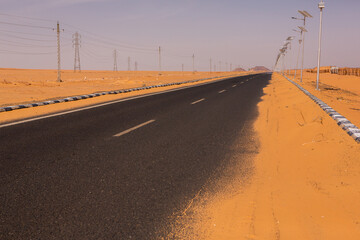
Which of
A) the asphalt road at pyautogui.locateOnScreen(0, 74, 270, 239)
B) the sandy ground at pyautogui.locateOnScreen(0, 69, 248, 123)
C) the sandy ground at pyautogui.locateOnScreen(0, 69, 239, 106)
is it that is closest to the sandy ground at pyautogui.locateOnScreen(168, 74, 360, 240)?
the asphalt road at pyautogui.locateOnScreen(0, 74, 270, 239)

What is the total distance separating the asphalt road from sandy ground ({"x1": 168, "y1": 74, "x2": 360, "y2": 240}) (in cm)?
32

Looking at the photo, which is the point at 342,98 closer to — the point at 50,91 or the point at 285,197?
the point at 285,197

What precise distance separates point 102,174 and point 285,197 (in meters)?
2.68

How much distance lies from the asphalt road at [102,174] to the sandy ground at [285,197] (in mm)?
320

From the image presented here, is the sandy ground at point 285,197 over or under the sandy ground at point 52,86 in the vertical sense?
under

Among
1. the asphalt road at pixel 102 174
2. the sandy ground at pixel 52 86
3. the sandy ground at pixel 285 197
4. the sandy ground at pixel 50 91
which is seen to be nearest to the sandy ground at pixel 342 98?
the sandy ground at pixel 285 197

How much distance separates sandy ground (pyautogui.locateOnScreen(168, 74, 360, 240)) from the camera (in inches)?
121

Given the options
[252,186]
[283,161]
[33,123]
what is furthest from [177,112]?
[252,186]

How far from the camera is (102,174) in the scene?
4.54m

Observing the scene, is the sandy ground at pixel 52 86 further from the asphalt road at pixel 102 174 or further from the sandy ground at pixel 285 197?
the sandy ground at pixel 285 197

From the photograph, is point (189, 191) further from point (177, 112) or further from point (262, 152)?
point (177, 112)

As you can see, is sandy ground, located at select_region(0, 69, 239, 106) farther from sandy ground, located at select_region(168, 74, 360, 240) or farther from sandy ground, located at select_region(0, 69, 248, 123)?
sandy ground, located at select_region(168, 74, 360, 240)

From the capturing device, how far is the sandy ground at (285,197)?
3.06 meters

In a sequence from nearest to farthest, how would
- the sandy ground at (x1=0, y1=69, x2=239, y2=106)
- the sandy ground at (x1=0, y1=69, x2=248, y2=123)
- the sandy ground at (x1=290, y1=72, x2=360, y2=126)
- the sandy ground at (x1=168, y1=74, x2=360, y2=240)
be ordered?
the sandy ground at (x1=168, y1=74, x2=360, y2=240), the sandy ground at (x1=290, y1=72, x2=360, y2=126), the sandy ground at (x1=0, y1=69, x2=248, y2=123), the sandy ground at (x1=0, y1=69, x2=239, y2=106)
